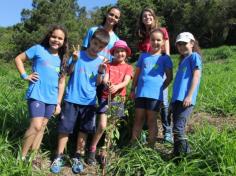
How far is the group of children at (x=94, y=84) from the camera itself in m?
4.14

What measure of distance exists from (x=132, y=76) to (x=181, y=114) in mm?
756

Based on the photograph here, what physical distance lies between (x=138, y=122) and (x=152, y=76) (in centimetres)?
54

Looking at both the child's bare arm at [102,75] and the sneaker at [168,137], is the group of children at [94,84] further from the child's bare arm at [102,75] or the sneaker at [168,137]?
the sneaker at [168,137]

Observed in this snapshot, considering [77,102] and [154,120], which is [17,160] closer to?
[77,102]

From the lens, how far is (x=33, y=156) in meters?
4.09

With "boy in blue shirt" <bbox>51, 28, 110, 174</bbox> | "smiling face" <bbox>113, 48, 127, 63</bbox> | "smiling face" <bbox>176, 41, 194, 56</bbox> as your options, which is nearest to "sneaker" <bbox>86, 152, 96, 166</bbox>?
"boy in blue shirt" <bbox>51, 28, 110, 174</bbox>

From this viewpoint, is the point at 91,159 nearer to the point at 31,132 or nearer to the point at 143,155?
the point at 143,155

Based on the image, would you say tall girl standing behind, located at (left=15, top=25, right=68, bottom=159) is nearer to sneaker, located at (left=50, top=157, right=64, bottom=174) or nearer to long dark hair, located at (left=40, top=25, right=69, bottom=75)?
long dark hair, located at (left=40, top=25, right=69, bottom=75)

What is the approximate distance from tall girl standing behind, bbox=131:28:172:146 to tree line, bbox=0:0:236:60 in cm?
2510

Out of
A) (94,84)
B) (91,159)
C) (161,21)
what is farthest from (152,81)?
(161,21)

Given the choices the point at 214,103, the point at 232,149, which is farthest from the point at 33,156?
the point at 214,103

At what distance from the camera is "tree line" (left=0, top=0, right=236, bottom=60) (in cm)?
3150

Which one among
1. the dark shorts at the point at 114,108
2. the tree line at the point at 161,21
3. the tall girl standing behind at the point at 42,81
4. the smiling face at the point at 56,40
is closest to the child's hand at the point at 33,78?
the tall girl standing behind at the point at 42,81

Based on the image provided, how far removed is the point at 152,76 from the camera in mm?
4363
